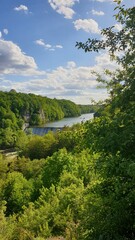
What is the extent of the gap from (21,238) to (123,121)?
9.82m

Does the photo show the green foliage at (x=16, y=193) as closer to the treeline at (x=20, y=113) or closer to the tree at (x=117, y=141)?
the tree at (x=117, y=141)

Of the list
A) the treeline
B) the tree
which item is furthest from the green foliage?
the treeline

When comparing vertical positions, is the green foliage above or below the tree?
below

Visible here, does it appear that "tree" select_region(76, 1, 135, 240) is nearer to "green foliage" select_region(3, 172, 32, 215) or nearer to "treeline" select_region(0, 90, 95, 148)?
"green foliage" select_region(3, 172, 32, 215)

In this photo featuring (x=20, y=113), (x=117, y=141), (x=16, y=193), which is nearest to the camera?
(x=117, y=141)

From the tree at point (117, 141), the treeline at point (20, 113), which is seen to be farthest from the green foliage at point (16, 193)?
the treeline at point (20, 113)

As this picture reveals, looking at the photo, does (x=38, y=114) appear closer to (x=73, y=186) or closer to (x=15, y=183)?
(x=15, y=183)

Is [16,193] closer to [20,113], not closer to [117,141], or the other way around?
Answer: [117,141]

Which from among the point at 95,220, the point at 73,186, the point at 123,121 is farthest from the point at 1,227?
the point at 123,121

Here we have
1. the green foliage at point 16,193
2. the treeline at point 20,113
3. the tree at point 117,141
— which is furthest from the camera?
the treeline at point 20,113

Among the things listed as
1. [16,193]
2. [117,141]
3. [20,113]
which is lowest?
[16,193]

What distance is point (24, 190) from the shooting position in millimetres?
32406

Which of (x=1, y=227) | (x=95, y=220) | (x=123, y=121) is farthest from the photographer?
(x=1, y=227)

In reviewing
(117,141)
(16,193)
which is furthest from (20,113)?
(117,141)
